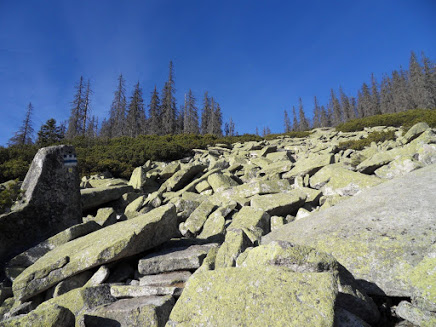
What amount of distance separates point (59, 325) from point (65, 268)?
5.66 feet

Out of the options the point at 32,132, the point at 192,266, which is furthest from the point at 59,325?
the point at 32,132

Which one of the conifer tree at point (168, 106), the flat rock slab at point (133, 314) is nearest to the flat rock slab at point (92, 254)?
the flat rock slab at point (133, 314)

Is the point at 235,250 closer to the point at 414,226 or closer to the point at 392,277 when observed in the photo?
the point at 392,277

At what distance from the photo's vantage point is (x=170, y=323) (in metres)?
2.52

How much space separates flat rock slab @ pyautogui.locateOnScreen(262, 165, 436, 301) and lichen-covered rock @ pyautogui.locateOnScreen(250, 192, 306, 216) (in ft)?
4.46

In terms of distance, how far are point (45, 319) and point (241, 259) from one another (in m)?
2.67

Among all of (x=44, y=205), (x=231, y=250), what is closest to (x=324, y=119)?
(x=44, y=205)

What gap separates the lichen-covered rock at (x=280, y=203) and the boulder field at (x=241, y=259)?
0.04 meters

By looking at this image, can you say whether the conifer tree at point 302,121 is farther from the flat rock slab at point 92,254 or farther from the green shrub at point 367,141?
the flat rock slab at point 92,254

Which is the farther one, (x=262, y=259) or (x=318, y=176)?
(x=318, y=176)

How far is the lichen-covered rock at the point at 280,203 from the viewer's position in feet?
21.8

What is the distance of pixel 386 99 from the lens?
293 ft

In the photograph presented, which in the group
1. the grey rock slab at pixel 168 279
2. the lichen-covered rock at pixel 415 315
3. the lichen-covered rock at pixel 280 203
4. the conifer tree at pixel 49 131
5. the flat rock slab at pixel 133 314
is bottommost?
the flat rock slab at pixel 133 314

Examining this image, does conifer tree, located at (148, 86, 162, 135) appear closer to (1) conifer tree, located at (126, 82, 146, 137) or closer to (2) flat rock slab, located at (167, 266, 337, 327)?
(1) conifer tree, located at (126, 82, 146, 137)
